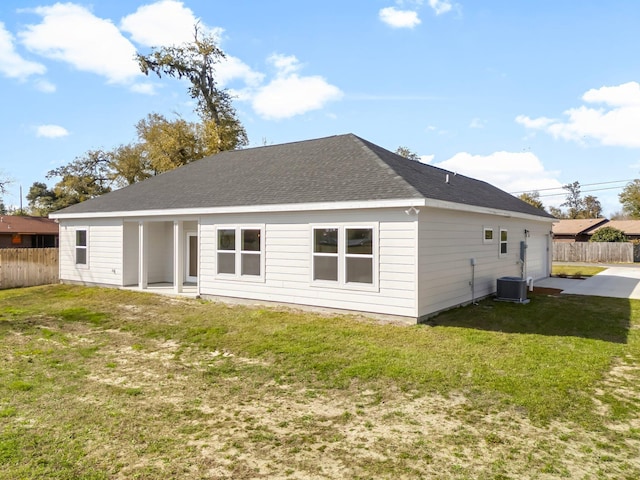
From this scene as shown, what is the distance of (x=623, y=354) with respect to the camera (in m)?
6.81

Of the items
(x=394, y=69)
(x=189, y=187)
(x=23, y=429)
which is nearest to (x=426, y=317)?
Answer: (x=23, y=429)

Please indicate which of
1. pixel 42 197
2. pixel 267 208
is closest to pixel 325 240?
pixel 267 208

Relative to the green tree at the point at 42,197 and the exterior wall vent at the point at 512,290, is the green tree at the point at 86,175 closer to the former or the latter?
the green tree at the point at 42,197

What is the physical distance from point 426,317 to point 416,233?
1.86 m

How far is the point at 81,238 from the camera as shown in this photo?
1515 centimetres

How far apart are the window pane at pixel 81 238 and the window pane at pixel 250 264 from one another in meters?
7.41

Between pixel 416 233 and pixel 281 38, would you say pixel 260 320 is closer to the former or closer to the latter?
pixel 416 233

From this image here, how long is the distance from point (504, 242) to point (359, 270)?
21.6 feet

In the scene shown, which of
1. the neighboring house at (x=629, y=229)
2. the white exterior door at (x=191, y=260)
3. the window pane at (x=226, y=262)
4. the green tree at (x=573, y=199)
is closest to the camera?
the window pane at (x=226, y=262)

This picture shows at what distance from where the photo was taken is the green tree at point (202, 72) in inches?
1226

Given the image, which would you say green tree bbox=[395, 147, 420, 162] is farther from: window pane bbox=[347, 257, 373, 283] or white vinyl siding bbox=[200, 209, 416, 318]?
window pane bbox=[347, 257, 373, 283]

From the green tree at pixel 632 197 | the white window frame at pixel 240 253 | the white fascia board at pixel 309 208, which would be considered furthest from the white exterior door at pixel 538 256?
the green tree at pixel 632 197

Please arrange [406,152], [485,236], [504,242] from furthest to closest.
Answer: [406,152] < [504,242] < [485,236]

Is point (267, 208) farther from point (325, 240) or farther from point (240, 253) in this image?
point (325, 240)
